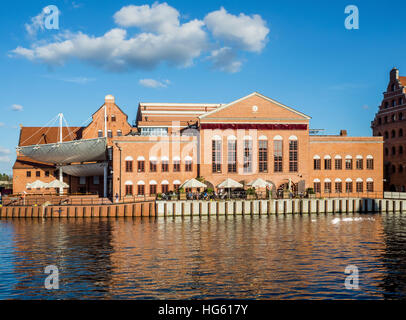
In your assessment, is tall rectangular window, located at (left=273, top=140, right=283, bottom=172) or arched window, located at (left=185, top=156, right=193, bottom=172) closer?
arched window, located at (left=185, top=156, right=193, bottom=172)

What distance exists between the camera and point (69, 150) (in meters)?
63.2

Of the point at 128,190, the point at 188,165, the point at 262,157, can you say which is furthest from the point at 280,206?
the point at 128,190

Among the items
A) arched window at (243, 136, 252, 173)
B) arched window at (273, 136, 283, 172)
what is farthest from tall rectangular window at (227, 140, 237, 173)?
arched window at (273, 136, 283, 172)

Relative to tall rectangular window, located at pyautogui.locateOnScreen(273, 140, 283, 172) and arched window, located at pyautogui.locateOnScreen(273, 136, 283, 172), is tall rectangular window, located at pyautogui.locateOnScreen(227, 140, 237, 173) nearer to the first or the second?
tall rectangular window, located at pyautogui.locateOnScreen(273, 140, 283, 172)

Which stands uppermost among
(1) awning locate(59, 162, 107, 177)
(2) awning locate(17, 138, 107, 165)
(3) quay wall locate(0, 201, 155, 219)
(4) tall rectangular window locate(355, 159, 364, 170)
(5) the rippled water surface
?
(2) awning locate(17, 138, 107, 165)

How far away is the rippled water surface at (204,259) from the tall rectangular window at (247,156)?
19092 millimetres

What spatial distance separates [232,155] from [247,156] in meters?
2.33

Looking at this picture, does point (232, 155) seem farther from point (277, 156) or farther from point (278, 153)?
point (278, 153)

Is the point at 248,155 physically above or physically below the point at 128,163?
above

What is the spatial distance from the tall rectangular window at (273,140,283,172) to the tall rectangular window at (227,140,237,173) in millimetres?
6185

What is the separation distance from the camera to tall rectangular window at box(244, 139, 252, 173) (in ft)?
204

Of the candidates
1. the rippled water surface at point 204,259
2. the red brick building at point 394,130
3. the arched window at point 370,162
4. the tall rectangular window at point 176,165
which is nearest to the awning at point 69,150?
the tall rectangular window at point 176,165

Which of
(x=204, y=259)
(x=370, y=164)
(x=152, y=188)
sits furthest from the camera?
(x=370, y=164)

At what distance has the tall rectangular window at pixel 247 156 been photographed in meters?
62.2
